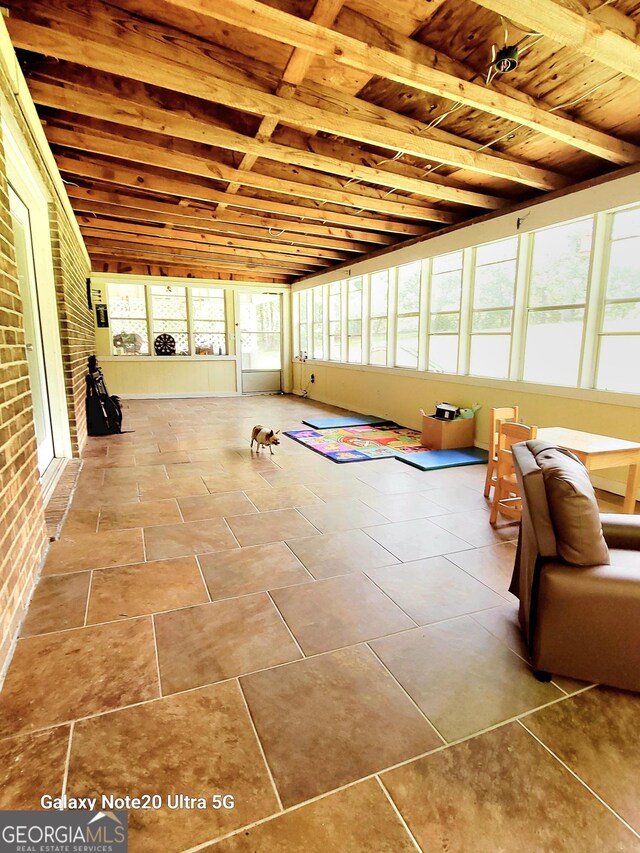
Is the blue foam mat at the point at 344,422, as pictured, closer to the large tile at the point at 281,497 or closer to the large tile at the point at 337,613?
the large tile at the point at 281,497

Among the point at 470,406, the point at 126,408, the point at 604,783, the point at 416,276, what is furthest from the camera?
the point at 126,408

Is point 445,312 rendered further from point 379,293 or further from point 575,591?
point 575,591

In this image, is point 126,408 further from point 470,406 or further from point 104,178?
point 470,406

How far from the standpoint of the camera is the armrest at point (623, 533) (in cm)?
194

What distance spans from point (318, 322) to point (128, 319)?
403cm

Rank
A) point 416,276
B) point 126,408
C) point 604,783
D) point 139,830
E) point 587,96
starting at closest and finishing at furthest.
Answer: point 139,830, point 604,783, point 587,96, point 416,276, point 126,408

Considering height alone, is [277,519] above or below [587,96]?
below

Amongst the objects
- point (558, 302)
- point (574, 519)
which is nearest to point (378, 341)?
point (558, 302)

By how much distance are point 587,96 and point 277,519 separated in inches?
141

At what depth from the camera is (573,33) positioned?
7.04ft

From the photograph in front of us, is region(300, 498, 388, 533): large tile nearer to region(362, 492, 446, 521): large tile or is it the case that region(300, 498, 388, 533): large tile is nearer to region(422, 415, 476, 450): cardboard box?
region(362, 492, 446, 521): large tile

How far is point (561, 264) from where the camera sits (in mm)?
4430

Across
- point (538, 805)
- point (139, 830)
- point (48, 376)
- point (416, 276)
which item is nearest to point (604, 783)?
point (538, 805)

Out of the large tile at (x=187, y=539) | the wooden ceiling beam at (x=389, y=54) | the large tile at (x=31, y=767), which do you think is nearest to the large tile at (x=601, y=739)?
the large tile at (x=31, y=767)
